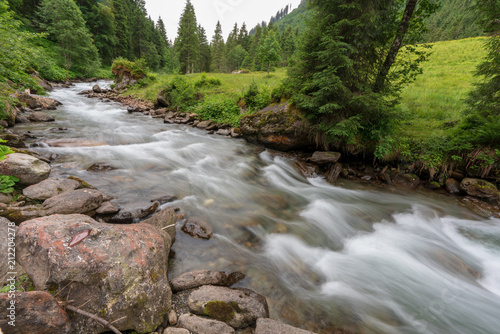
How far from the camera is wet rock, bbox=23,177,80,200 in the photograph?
13.1ft

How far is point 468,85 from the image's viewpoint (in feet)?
47.1

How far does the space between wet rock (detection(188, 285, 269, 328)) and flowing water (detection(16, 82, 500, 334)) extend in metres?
0.49

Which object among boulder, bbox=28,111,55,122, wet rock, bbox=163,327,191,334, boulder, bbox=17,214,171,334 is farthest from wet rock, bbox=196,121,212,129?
wet rock, bbox=163,327,191,334

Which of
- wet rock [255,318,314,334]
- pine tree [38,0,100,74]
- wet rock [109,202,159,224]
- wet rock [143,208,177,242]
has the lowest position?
wet rock [255,318,314,334]

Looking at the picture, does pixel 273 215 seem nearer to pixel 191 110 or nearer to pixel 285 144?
pixel 285 144

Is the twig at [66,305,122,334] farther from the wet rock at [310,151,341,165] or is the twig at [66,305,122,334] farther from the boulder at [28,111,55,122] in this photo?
the boulder at [28,111,55,122]

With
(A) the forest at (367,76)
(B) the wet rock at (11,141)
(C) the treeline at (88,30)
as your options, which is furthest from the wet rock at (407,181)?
(C) the treeline at (88,30)

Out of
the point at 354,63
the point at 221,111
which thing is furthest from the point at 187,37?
the point at 354,63

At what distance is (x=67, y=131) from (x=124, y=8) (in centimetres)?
5810

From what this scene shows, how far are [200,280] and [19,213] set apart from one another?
10.5ft

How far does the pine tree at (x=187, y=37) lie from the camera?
4044 cm

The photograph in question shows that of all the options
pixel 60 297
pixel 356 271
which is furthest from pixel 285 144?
pixel 60 297

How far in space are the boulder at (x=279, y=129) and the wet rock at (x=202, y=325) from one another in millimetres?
7538

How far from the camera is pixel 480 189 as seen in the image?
21.5 ft
